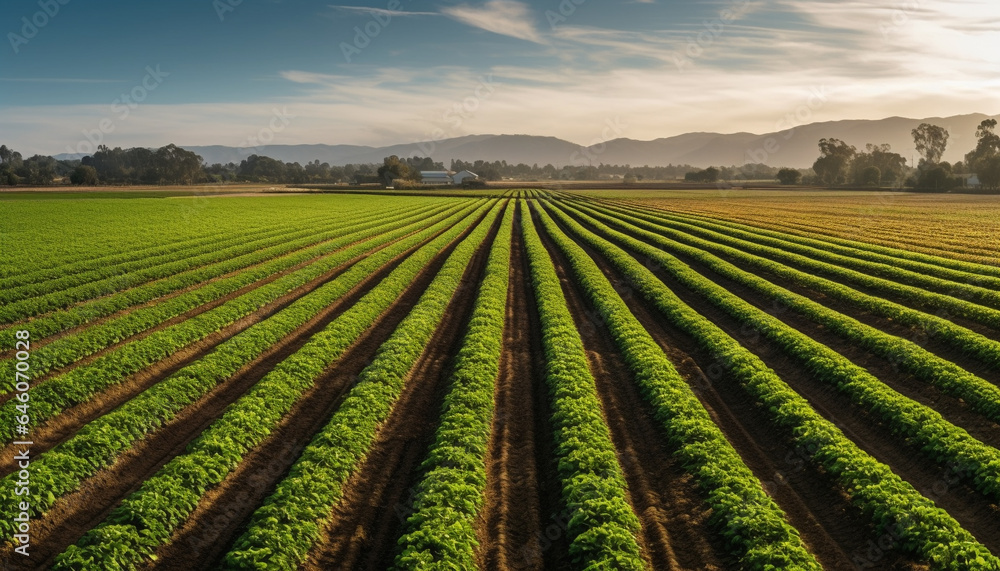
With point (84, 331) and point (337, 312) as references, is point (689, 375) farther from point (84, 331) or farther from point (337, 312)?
point (84, 331)

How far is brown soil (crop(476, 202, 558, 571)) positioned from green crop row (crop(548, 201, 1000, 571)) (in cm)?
540

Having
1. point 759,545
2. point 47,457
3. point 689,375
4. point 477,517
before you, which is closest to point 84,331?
point 47,457

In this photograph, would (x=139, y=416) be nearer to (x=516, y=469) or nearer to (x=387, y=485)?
(x=387, y=485)

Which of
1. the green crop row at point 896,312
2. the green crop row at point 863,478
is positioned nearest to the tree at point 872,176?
the green crop row at point 896,312

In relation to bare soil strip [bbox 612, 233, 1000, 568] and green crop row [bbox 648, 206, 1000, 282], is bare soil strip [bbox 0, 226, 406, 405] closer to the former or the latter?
bare soil strip [bbox 612, 233, 1000, 568]

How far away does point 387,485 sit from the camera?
1101cm

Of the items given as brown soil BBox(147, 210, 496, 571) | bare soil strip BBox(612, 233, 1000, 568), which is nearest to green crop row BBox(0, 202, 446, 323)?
brown soil BBox(147, 210, 496, 571)

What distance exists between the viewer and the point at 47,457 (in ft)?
35.3

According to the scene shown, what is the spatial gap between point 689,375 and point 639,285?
1120 centimetres

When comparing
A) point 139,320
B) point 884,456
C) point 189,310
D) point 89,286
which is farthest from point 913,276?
point 89,286

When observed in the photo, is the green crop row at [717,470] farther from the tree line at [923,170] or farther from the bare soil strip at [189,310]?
the tree line at [923,170]

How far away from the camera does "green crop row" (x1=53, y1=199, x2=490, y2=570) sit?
27.6 feet

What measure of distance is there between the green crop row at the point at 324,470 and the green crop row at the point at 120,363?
21.7 ft

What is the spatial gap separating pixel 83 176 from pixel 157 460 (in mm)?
159682
